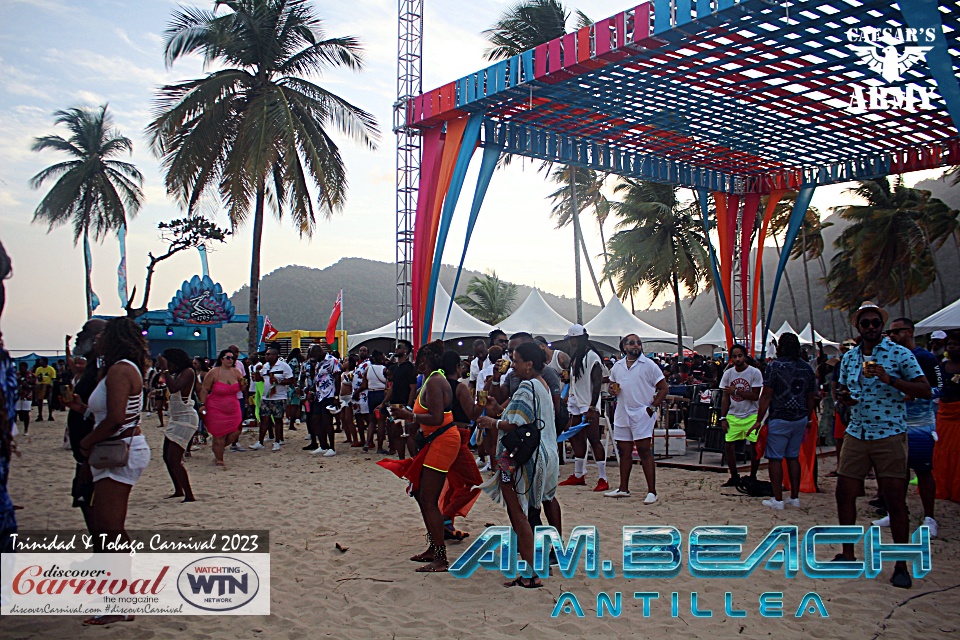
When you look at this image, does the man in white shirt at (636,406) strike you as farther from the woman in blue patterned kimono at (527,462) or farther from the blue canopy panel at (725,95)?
the blue canopy panel at (725,95)

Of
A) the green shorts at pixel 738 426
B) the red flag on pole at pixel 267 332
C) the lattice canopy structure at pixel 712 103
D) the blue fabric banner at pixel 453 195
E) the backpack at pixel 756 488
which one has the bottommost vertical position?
the backpack at pixel 756 488

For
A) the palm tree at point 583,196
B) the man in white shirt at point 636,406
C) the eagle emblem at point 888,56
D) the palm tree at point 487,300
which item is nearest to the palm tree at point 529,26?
the palm tree at point 583,196

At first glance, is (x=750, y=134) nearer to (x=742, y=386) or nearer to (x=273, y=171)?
(x=742, y=386)

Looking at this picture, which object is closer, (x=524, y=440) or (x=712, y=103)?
(x=524, y=440)

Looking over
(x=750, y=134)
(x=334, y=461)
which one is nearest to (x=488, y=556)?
(x=334, y=461)

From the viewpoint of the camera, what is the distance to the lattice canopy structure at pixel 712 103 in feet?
30.9

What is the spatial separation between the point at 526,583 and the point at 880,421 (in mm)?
2520

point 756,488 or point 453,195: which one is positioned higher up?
point 453,195

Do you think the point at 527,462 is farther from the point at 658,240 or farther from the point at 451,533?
the point at 658,240

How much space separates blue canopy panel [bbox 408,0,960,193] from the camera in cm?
935

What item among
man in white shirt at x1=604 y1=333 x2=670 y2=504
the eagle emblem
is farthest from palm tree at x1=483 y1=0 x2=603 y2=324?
man in white shirt at x1=604 y1=333 x2=670 y2=504

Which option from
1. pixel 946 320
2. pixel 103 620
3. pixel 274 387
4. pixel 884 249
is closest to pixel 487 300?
pixel 884 249

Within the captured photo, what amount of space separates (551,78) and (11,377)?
965 centimetres

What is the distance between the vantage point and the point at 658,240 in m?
29.6
